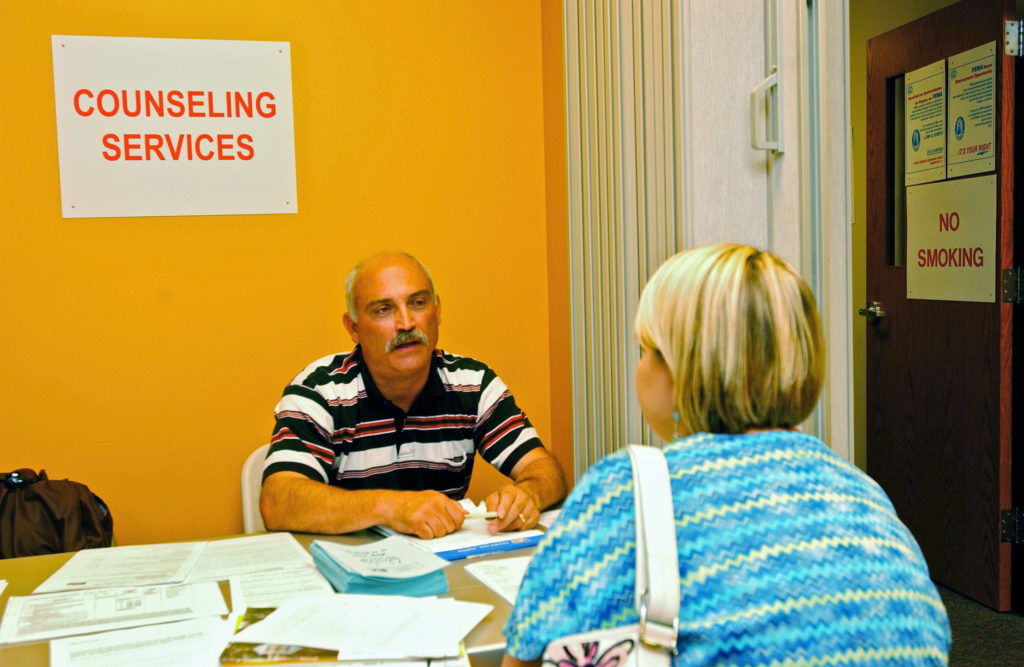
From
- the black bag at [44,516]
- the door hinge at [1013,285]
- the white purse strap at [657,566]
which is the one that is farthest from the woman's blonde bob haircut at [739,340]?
the door hinge at [1013,285]

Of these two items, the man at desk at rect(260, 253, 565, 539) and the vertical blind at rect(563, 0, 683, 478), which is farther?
the man at desk at rect(260, 253, 565, 539)

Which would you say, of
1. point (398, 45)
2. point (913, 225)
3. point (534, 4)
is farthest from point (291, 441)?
point (913, 225)

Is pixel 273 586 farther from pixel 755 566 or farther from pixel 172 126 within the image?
pixel 172 126

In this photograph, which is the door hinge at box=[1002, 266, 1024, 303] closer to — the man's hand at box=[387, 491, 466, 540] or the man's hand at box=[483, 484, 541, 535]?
the man's hand at box=[483, 484, 541, 535]

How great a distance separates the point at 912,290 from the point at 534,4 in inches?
74.3

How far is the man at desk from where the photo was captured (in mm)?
1991

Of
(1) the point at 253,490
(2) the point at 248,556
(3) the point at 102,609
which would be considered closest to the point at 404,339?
(1) the point at 253,490

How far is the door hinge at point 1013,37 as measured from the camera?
295 cm

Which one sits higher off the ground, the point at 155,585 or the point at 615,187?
the point at 615,187

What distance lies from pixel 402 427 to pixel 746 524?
4.46 feet

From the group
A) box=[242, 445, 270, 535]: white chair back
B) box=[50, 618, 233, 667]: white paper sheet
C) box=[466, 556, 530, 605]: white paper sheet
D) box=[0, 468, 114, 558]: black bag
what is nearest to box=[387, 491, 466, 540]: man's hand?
box=[466, 556, 530, 605]: white paper sheet

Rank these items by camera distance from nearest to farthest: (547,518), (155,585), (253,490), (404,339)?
(155,585) → (547,518) → (404,339) → (253,490)

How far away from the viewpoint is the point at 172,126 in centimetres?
260

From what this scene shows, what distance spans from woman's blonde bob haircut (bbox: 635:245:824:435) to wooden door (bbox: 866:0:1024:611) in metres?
2.44
